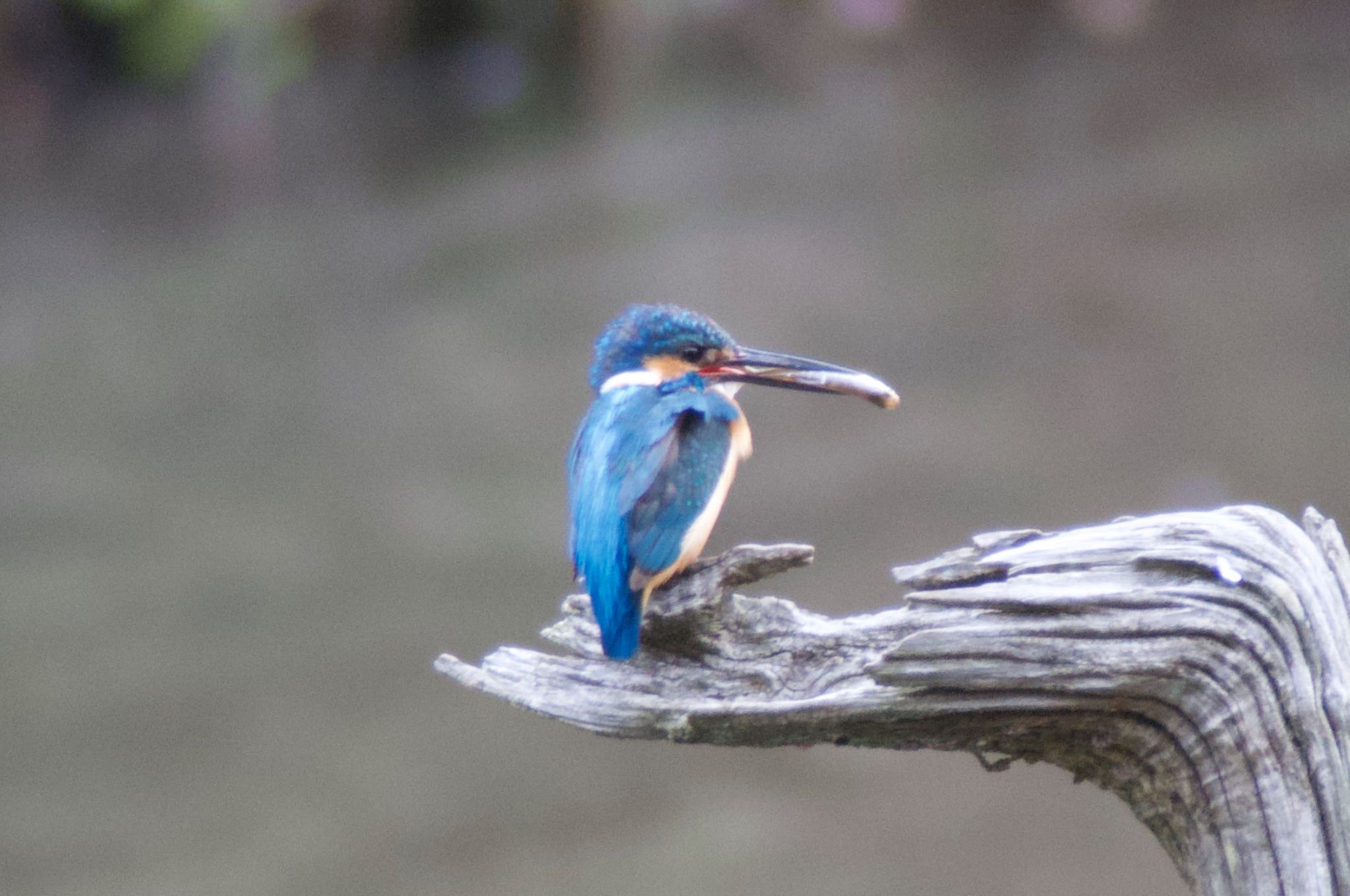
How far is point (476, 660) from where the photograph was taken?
4.38m

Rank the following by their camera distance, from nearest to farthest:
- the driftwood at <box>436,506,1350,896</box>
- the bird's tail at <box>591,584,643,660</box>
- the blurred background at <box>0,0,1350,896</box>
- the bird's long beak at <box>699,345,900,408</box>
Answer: the driftwood at <box>436,506,1350,896</box>, the bird's tail at <box>591,584,643,660</box>, the bird's long beak at <box>699,345,900,408</box>, the blurred background at <box>0,0,1350,896</box>

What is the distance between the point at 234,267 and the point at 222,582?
8.55 ft

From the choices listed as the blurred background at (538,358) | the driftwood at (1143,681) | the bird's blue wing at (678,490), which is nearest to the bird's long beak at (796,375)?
the bird's blue wing at (678,490)

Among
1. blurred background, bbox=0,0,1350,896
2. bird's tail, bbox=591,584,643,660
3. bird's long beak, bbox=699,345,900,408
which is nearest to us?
bird's tail, bbox=591,584,643,660

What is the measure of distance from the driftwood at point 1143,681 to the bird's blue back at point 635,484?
0.08m

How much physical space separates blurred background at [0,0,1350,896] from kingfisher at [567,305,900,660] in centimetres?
232

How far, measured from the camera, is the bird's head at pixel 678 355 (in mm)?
1764

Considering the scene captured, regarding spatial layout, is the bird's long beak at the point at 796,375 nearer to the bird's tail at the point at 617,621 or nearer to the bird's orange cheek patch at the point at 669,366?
the bird's orange cheek patch at the point at 669,366

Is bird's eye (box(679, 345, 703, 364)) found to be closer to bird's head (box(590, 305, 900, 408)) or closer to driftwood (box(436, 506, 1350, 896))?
bird's head (box(590, 305, 900, 408))

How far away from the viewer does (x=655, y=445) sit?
157cm

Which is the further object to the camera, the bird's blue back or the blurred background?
the blurred background

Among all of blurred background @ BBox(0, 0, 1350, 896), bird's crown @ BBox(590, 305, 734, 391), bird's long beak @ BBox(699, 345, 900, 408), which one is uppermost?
blurred background @ BBox(0, 0, 1350, 896)

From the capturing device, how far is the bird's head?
176 centimetres

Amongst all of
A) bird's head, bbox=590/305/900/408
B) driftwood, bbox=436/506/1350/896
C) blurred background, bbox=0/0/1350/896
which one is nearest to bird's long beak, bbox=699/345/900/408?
bird's head, bbox=590/305/900/408
